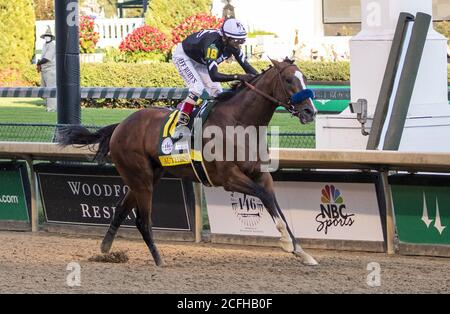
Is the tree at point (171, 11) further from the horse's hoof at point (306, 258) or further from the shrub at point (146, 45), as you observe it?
the horse's hoof at point (306, 258)

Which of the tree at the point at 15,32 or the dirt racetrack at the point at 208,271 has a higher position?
the tree at the point at 15,32

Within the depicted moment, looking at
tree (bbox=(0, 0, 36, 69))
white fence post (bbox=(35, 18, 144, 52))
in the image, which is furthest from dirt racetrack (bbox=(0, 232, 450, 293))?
white fence post (bbox=(35, 18, 144, 52))

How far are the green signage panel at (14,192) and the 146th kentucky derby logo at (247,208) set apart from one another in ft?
7.19

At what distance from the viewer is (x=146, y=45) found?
21984mm

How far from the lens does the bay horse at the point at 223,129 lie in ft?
24.8

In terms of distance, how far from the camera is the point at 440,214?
7.96 meters

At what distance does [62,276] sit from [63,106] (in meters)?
2.71

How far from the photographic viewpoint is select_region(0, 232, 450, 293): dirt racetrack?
671cm

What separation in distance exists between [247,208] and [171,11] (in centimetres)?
1747

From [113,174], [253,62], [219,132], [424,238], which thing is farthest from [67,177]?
[253,62]

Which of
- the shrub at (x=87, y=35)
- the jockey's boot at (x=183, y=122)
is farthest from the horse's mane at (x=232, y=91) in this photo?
the shrub at (x=87, y=35)

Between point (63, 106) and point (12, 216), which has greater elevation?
point (63, 106)
